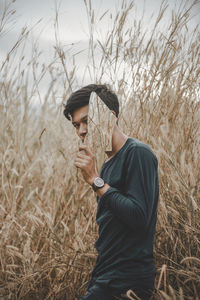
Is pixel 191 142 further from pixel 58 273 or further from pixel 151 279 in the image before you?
pixel 58 273

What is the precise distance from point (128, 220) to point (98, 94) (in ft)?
1.96

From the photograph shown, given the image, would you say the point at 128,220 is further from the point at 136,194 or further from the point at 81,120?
the point at 81,120

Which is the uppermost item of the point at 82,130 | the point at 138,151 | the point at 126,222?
the point at 82,130

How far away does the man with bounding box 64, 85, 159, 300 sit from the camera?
910 mm

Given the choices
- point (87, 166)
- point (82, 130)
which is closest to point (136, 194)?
point (87, 166)

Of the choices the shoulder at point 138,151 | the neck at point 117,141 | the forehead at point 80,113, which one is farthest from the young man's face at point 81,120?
the shoulder at point 138,151

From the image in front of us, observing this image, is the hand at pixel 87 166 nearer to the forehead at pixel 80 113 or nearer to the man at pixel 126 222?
the man at pixel 126 222

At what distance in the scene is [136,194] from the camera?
0.91 meters

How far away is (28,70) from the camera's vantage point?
167 centimetres

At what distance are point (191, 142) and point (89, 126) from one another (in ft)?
1.93

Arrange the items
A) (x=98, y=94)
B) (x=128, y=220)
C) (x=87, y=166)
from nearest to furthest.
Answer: (x=128, y=220) < (x=87, y=166) < (x=98, y=94)

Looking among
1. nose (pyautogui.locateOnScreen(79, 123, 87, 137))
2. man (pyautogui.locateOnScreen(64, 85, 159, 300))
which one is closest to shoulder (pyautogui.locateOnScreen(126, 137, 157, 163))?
man (pyautogui.locateOnScreen(64, 85, 159, 300))

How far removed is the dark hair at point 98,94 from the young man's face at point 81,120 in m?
0.02

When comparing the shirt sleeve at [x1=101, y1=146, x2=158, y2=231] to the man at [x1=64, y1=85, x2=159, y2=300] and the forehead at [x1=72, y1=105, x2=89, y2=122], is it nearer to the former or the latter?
the man at [x1=64, y1=85, x2=159, y2=300]
